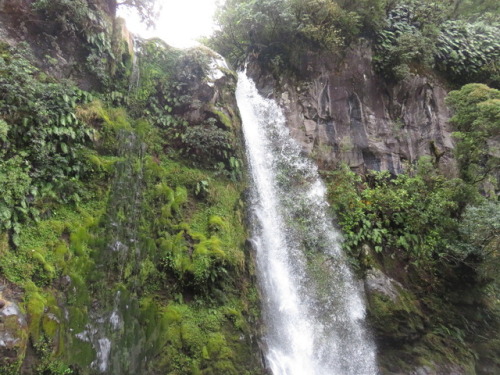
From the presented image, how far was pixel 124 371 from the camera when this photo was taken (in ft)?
17.7

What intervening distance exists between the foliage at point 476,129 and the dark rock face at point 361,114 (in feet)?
7.78

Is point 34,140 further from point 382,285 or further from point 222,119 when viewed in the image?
point 382,285

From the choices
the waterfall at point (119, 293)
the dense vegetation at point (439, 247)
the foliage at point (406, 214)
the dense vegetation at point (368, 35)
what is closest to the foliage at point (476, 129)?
the dense vegetation at point (439, 247)

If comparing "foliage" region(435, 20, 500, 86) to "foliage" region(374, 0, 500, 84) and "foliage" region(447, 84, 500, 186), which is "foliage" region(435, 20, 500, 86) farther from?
"foliage" region(447, 84, 500, 186)

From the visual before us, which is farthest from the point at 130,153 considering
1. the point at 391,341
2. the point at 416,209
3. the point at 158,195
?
the point at 416,209

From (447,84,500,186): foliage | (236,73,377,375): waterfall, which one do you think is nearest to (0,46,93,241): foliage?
(236,73,377,375): waterfall

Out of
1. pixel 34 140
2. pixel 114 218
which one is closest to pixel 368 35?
pixel 114 218

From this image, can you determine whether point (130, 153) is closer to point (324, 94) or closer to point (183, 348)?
point (183, 348)

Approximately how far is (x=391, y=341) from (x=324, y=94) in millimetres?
9306

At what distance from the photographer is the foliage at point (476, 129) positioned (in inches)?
358

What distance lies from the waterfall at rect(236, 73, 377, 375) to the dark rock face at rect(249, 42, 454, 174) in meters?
1.46

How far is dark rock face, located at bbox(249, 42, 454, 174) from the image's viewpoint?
12.6 meters

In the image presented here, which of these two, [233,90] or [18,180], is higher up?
[233,90]

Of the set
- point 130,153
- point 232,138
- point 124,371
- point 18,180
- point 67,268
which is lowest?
point 124,371
